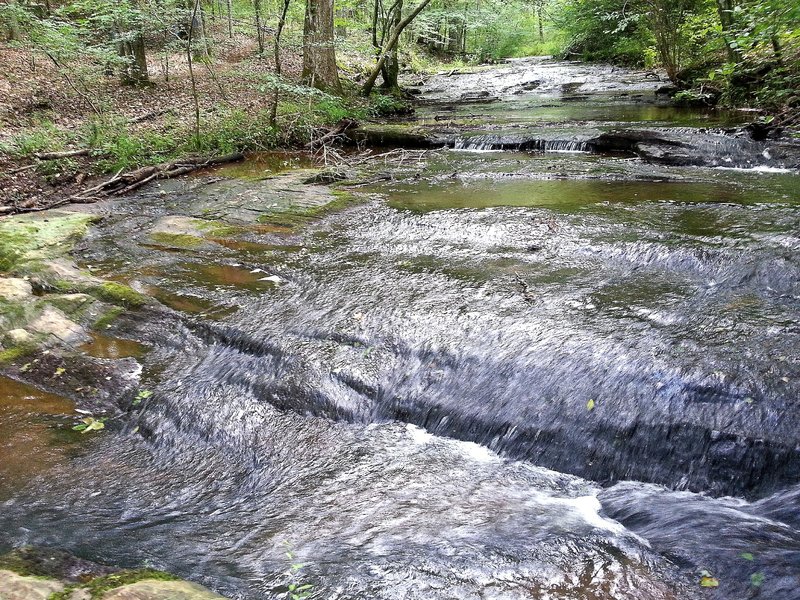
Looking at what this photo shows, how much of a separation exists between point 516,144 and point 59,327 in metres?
9.40

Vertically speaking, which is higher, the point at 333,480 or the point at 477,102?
the point at 477,102

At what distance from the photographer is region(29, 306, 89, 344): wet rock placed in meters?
4.99

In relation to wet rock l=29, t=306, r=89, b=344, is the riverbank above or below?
above

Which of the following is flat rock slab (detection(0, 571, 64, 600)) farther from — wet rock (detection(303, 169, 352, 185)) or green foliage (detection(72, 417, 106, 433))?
wet rock (detection(303, 169, 352, 185))

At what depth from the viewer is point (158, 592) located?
220cm

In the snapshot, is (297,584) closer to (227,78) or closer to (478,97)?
(227,78)

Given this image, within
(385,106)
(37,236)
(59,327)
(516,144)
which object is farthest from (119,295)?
(385,106)

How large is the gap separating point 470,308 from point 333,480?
2000 millimetres

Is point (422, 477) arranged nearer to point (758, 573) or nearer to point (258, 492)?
point (258, 492)

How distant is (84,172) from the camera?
9.95 metres

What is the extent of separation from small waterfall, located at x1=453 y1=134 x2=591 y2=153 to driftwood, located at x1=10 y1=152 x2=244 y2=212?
501cm

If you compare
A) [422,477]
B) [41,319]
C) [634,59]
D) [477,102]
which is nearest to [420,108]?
[477,102]

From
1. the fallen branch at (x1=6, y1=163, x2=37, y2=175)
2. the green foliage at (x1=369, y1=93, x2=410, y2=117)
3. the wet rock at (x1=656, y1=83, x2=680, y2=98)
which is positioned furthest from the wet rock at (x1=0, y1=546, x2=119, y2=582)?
the wet rock at (x1=656, y1=83, x2=680, y2=98)

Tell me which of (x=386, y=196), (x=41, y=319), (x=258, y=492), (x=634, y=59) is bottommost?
(x=258, y=492)
